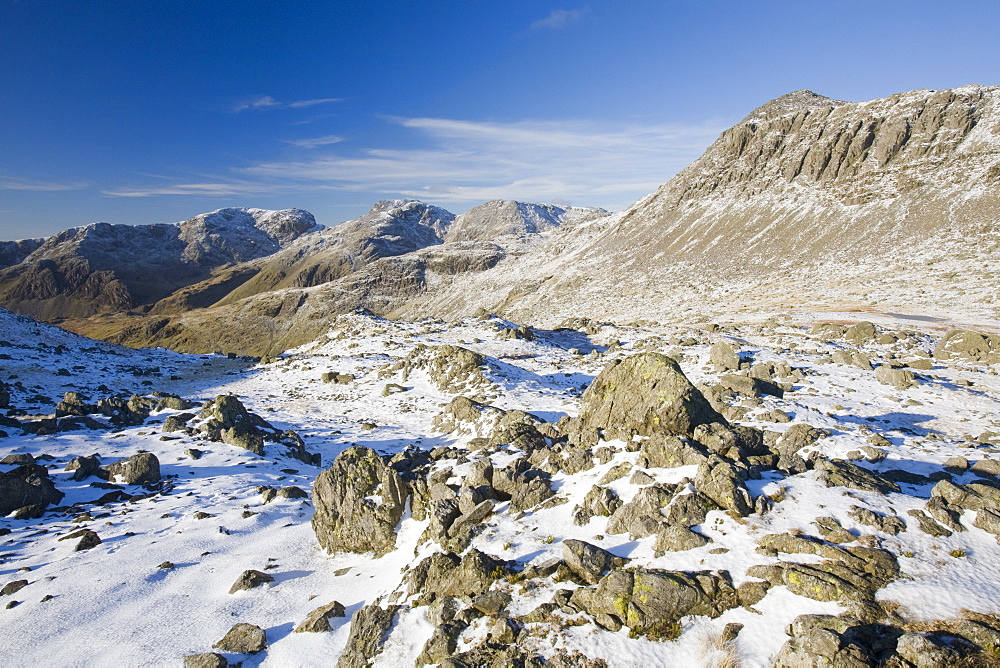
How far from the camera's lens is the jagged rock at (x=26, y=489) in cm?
1667

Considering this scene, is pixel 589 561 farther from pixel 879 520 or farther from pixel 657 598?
pixel 879 520

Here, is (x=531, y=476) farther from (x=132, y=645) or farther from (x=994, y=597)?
(x=132, y=645)

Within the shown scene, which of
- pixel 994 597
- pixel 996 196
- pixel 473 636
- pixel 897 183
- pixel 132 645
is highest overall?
pixel 897 183

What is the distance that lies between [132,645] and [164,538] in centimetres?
547

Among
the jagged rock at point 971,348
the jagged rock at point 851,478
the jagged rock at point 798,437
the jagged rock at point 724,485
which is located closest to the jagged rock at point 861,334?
the jagged rock at point 971,348

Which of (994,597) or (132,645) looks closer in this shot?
(994,597)

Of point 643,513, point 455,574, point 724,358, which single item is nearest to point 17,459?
point 455,574

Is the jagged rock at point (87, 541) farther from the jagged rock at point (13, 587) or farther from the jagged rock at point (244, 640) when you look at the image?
the jagged rock at point (244, 640)

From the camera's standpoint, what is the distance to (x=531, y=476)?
14.6 meters

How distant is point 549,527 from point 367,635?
16.5 ft

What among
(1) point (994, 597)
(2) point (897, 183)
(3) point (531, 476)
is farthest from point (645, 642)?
(2) point (897, 183)

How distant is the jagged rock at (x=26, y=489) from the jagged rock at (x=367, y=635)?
15973 millimetres

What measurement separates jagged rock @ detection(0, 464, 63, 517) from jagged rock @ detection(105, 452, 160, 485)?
2045 millimetres

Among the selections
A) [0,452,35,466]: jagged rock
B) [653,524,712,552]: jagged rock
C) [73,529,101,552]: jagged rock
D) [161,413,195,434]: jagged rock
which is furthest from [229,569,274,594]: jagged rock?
[161,413,195,434]: jagged rock
